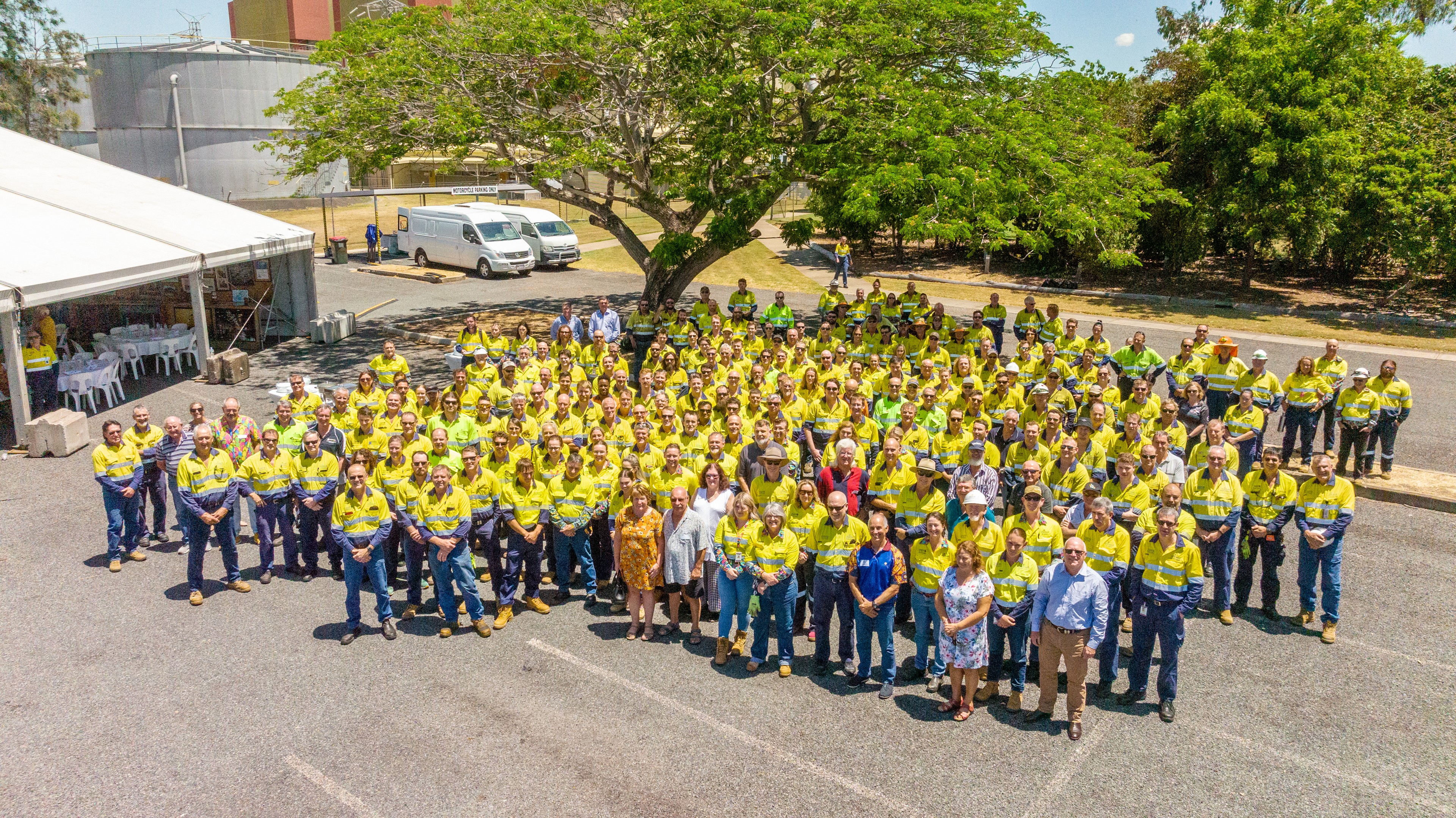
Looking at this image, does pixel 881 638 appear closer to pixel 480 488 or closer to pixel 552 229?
pixel 480 488

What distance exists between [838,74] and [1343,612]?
503 inches

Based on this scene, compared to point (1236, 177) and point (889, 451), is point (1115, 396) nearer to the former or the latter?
point (889, 451)

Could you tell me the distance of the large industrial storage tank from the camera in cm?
4938

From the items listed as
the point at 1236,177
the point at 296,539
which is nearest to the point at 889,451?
the point at 296,539

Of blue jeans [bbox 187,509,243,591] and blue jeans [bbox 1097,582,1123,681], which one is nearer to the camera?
blue jeans [bbox 1097,582,1123,681]

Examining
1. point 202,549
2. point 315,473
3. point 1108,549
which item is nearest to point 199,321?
point 202,549

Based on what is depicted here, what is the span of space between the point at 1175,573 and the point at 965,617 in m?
1.65

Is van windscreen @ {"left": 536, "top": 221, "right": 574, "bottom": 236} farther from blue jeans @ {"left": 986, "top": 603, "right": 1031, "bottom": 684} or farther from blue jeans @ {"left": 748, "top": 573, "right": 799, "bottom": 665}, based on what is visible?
blue jeans @ {"left": 986, "top": 603, "right": 1031, "bottom": 684}

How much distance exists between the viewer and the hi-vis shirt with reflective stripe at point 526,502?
A: 8.58 m

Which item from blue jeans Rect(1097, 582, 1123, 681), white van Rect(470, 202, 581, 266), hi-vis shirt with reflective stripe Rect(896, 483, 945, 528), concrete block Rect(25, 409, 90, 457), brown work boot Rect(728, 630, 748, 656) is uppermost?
white van Rect(470, 202, 581, 266)

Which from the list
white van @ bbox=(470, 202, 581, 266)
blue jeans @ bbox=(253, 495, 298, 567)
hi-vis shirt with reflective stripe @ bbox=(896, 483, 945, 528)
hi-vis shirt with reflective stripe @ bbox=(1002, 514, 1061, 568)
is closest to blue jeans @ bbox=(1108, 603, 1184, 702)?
hi-vis shirt with reflective stripe @ bbox=(1002, 514, 1061, 568)

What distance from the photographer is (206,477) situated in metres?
8.91

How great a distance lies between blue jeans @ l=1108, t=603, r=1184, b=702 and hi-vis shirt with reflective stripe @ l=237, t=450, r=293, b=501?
806 centimetres

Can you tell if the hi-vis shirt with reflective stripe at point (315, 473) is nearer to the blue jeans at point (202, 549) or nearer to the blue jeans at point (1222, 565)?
the blue jeans at point (202, 549)
